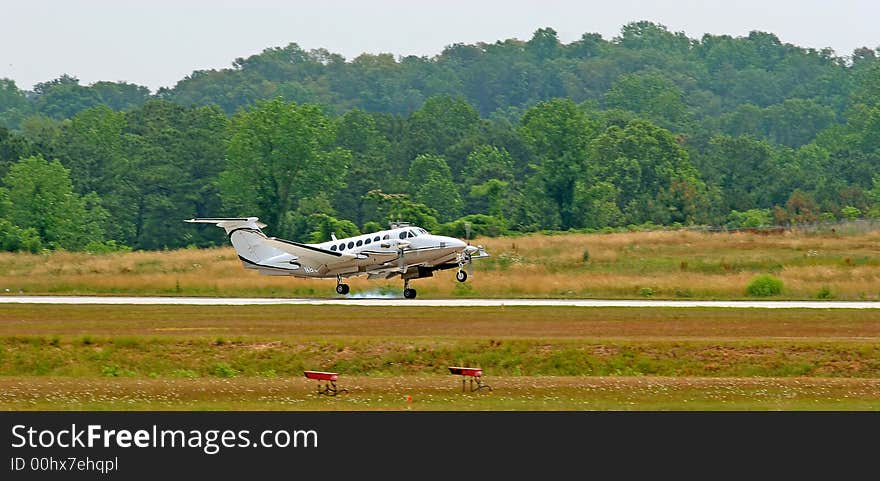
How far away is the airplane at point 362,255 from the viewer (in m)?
60.1

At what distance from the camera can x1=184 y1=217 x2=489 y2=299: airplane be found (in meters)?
60.1

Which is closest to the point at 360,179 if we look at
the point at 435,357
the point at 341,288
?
the point at 341,288

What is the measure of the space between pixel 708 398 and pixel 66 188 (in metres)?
94.2

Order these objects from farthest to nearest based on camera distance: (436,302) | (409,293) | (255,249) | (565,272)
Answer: (565,272), (255,249), (409,293), (436,302)

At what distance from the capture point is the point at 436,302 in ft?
188

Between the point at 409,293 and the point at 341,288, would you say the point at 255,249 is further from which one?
the point at 409,293

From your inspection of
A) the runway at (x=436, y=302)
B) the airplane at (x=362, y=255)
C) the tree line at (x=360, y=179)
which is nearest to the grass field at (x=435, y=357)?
the runway at (x=436, y=302)

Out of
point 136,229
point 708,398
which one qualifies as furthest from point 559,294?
point 136,229

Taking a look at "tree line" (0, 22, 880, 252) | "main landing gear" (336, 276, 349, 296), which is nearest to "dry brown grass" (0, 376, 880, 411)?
"main landing gear" (336, 276, 349, 296)

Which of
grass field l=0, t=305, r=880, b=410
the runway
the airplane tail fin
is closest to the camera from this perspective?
grass field l=0, t=305, r=880, b=410

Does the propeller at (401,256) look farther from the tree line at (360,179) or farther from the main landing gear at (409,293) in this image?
the tree line at (360,179)

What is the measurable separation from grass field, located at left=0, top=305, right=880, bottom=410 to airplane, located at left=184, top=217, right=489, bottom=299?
241 inches

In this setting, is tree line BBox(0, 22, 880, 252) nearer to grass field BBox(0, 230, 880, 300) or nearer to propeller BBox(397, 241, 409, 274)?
grass field BBox(0, 230, 880, 300)

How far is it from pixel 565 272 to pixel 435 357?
102 feet
